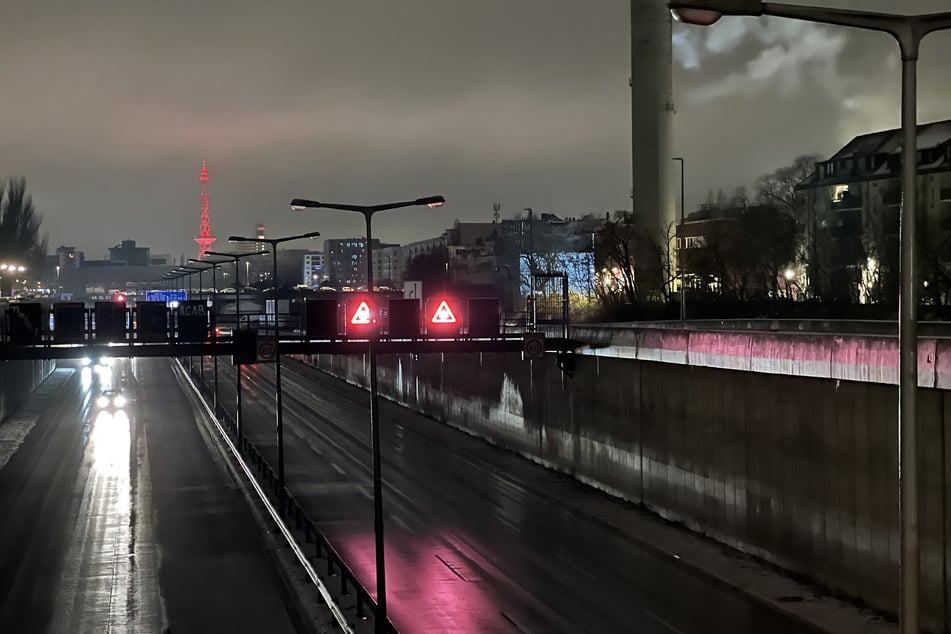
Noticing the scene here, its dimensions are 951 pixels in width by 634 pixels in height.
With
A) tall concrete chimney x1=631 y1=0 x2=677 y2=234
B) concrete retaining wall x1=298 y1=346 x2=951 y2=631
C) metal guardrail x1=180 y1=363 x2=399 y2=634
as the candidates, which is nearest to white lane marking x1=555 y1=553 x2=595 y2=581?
concrete retaining wall x1=298 y1=346 x2=951 y2=631

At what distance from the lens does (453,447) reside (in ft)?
162

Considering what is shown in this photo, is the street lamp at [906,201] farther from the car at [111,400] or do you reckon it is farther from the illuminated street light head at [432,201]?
the car at [111,400]

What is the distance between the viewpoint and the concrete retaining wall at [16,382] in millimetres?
64562

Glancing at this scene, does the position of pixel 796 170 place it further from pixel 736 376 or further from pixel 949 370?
pixel 949 370

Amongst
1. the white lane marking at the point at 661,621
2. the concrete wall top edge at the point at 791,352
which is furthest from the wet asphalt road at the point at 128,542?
the concrete wall top edge at the point at 791,352

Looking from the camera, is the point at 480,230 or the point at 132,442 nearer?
the point at 132,442

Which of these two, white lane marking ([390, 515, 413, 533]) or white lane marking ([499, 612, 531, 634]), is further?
white lane marking ([390, 515, 413, 533])

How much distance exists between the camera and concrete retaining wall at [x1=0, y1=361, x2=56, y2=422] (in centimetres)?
6456

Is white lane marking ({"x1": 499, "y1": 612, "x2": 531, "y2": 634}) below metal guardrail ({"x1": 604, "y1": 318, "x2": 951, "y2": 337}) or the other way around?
below

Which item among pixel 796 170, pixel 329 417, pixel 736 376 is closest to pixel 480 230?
pixel 796 170

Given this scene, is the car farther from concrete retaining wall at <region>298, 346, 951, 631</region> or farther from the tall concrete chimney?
the tall concrete chimney

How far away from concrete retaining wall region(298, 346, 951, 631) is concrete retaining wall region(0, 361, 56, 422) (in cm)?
4037

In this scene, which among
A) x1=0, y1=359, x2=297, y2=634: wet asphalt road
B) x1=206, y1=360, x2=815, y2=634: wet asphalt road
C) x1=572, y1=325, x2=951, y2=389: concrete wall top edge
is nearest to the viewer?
x1=572, y1=325, x2=951, y2=389: concrete wall top edge

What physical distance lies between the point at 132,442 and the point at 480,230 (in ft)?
487
